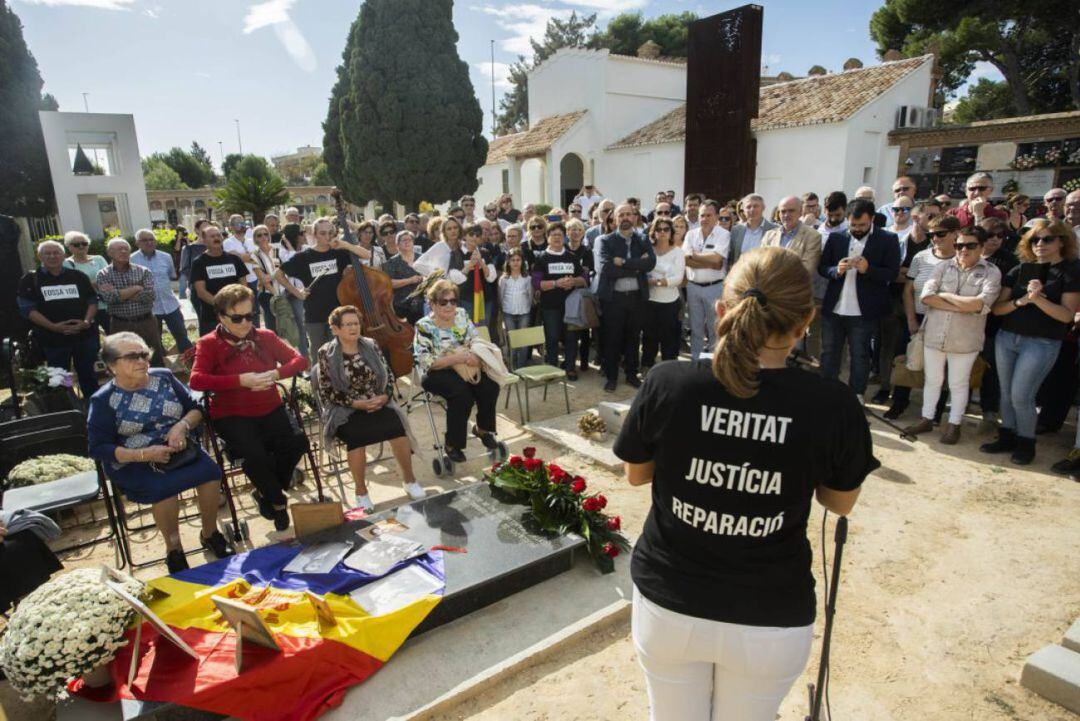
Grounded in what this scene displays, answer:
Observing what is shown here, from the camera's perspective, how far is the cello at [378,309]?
256 inches

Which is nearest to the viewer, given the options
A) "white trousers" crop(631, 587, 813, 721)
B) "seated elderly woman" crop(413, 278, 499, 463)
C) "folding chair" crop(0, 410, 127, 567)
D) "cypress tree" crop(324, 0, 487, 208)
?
"white trousers" crop(631, 587, 813, 721)

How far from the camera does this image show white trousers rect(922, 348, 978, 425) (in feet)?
18.9

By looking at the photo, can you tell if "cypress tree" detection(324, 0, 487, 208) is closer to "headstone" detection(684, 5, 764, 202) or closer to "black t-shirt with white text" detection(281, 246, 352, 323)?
"headstone" detection(684, 5, 764, 202)

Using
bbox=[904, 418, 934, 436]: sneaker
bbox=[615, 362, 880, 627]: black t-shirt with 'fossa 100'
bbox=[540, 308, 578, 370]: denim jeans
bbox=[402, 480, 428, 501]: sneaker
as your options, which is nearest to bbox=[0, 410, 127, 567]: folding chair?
bbox=[402, 480, 428, 501]: sneaker

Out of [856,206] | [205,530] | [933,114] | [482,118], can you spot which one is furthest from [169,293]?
[933,114]

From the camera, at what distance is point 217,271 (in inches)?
305

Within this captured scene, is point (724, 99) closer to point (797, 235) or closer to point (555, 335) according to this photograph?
point (797, 235)

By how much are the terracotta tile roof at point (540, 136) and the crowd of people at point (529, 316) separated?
57.9ft

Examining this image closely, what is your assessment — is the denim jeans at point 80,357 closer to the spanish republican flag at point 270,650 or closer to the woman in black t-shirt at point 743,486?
the spanish republican flag at point 270,650

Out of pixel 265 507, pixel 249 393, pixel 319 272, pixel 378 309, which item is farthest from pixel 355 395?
pixel 319 272

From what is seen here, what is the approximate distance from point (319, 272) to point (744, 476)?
6.66 metres

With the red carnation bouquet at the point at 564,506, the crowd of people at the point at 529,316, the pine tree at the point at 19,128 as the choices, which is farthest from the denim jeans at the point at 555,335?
the pine tree at the point at 19,128

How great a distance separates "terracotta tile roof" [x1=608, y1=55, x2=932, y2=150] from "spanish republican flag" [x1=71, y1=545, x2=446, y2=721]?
19.1 metres

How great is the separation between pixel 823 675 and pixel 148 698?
289cm
